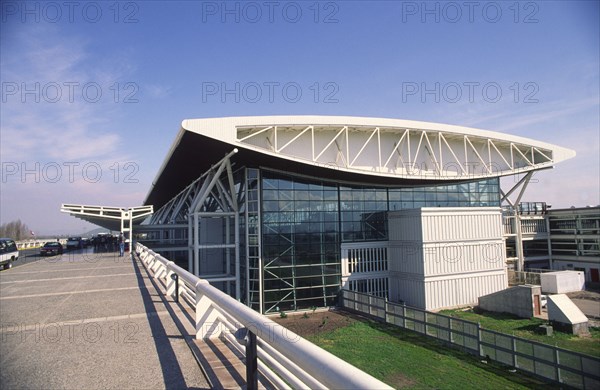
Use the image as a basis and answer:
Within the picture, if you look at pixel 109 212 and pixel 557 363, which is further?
pixel 109 212

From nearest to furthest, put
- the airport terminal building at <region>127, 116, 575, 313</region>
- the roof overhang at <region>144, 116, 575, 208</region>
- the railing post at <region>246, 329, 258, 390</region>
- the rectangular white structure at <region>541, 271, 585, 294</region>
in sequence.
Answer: the railing post at <region>246, 329, 258, 390</region>
the roof overhang at <region>144, 116, 575, 208</region>
the airport terminal building at <region>127, 116, 575, 313</region>
the rectangular white structure at <region>541, 271, 585, 294</region>

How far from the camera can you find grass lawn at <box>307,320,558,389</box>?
47.8 feet

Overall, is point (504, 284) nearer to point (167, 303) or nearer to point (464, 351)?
point (464, 351)

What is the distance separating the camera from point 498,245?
29703 mm

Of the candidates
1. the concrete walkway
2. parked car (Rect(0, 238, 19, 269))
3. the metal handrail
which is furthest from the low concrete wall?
parked car (Rect(0, 238, 19, 269))

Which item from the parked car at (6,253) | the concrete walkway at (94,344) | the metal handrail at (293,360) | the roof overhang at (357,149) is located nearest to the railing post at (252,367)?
the metal handrail at (293,360)

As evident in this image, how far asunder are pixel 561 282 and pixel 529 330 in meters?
14.1

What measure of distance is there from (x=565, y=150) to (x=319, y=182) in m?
25.2

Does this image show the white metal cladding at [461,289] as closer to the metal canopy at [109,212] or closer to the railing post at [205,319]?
the railing post at [205,319]

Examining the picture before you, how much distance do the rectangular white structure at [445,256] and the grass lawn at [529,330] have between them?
1.83m

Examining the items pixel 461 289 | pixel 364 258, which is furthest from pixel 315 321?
pixel 461 289

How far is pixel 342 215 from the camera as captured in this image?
2866 centimetres

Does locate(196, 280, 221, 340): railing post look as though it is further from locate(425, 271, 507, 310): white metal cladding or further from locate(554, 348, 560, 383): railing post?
locate(425, 271, 507, 310): white metal cladding

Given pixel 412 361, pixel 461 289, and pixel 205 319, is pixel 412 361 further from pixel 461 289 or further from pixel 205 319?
pixel 205 319
